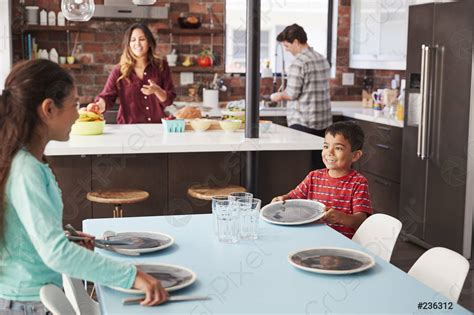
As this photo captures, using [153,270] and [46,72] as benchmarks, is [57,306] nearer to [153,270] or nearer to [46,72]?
[153,270]

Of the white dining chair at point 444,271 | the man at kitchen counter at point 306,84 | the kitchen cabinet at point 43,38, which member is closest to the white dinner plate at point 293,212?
the white dining chair at point 444,271

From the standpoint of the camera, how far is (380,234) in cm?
253

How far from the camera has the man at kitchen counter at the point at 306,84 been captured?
17.8 feet

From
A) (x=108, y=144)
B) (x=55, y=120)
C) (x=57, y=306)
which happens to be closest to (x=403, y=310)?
(x=57, y=306)

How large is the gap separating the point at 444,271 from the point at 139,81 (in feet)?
10.2

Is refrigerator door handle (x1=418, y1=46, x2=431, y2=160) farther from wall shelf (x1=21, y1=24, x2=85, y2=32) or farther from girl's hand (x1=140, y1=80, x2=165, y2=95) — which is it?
wall shelf (x1=21, y1=24, x2=85, y2=32)

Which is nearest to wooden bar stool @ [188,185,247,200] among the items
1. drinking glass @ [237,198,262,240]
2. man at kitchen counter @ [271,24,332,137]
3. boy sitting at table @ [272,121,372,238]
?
boy sitting at table @ [272,121,372,238]

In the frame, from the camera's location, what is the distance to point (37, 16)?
6.27m

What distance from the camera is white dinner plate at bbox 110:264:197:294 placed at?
69.4 inches

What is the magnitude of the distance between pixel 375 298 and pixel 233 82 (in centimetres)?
521

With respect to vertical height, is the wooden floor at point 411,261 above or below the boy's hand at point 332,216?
below

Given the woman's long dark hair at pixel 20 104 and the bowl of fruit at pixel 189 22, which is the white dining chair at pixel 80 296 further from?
the bowl of fruit at pixel 189 22

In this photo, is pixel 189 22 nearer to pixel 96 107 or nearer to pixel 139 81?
pixel 139 81

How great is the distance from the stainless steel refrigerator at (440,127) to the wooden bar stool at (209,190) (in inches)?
55.3
